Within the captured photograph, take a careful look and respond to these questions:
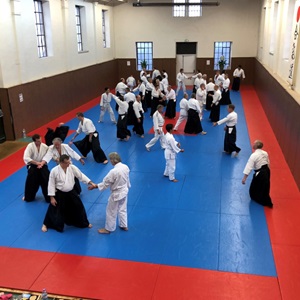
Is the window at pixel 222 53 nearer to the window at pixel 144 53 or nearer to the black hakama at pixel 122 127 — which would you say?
the window at pixel 144 53

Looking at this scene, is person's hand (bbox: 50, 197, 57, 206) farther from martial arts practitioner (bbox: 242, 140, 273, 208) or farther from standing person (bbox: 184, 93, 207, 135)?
standing person (bbox: 184, 93, 207, 135)

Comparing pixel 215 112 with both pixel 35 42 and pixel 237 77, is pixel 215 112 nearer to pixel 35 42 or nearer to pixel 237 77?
pixel 35 42

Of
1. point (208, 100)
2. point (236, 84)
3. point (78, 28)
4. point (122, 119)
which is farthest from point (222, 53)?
point (122, 119)

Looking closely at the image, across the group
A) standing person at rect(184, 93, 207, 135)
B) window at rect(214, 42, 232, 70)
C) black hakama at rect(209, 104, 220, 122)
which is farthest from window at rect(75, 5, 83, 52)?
window at rect(214, 42, 232, 70)

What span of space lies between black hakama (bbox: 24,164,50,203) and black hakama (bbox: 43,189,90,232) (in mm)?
1296

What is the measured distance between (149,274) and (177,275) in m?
0.47

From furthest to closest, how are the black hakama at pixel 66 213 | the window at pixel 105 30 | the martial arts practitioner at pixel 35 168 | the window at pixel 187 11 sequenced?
the window at pixel 187 11 → the window at pixel 105 30 → the martial arts practitioner at pixel 35 168 → the black hakama at pixel 66 213

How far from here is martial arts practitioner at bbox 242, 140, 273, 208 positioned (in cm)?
794

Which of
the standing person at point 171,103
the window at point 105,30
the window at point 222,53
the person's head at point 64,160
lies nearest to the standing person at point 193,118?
the standing person at point 171,103

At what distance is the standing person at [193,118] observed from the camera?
13.6m

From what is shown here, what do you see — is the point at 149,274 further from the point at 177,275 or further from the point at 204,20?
the point at 204,20

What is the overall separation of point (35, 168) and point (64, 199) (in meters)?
1.70

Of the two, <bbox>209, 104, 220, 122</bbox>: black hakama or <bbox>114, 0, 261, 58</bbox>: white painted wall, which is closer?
<bbox>209, 104, 220, 122</bbox>: black hakama

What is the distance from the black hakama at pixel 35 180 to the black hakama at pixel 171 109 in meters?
9.14
